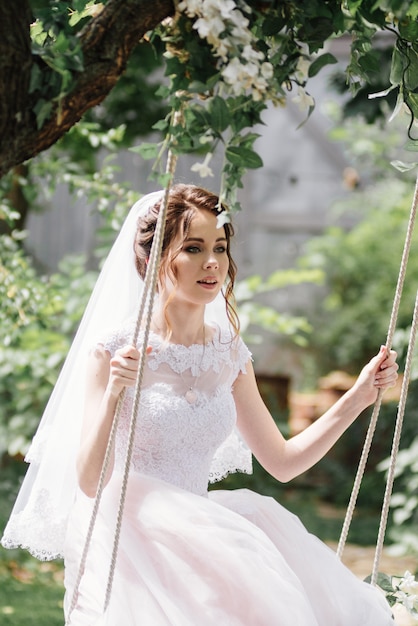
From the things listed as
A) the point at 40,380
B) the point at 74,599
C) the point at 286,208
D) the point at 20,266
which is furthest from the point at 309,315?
the point at 74,599

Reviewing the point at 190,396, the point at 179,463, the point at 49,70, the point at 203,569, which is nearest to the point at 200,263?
the point at 190,396

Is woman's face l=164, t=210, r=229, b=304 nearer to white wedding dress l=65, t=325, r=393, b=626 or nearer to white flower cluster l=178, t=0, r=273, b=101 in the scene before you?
white wedding dress l=65, t=325, r=393, b=626

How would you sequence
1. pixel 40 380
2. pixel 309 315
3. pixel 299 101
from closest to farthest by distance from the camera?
pixel 299 101
pixel 40 380
pixel 309 315

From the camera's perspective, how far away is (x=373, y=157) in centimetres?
881

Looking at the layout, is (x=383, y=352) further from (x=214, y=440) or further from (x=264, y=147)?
(x=264, y=147)

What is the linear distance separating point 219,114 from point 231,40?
4.9 inches

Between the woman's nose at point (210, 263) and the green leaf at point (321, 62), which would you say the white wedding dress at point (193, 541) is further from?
the green leaf at point (321, 62)

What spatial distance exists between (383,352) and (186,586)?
0.73m

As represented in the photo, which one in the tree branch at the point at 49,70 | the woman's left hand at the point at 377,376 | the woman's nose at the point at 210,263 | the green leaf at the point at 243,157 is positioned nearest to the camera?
the tree branch at the point at 49,70

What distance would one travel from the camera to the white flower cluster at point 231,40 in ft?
5.28

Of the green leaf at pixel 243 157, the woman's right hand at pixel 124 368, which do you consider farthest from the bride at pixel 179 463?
the green leaf at pixel 243 157

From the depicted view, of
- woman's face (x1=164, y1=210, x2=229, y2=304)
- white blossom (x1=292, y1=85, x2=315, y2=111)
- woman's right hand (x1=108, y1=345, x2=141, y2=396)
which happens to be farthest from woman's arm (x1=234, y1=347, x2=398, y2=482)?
white blossom (x1=292, y1=85, x2=315, y2=111)

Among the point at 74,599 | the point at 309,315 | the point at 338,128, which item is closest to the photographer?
the point at 74,599

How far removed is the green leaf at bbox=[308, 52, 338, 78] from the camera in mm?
1703
